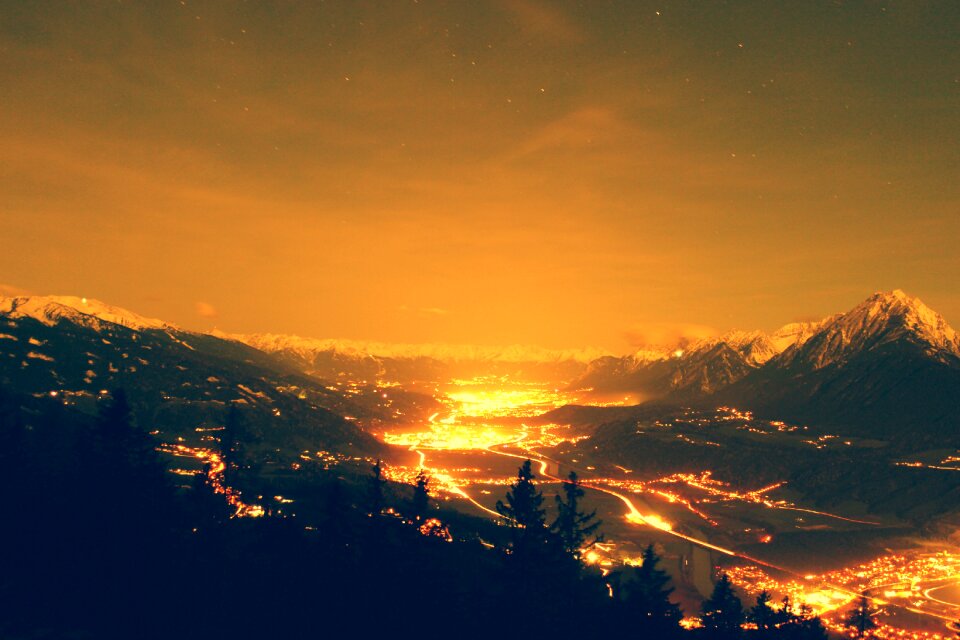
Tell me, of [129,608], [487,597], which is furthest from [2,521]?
[487,597]

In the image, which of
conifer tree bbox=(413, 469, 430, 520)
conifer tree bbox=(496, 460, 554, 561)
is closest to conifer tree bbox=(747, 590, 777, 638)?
conifer tree bbox=(496, 460, 554, 561)

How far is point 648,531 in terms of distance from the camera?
18925 centimetres

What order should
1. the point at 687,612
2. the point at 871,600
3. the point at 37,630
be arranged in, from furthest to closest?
the point at 871,600
the point at 687,612
the point at 37,630

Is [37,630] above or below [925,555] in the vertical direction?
above

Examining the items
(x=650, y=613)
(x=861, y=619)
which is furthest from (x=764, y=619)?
(x=861, y=619)

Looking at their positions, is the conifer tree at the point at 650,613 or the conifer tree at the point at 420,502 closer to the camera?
the conifer tree at the point at 420,502

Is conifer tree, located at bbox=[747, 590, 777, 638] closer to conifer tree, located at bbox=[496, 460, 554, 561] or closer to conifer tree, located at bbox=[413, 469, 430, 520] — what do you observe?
conifer tree, located at bbox=[496, 460, 554, 561]

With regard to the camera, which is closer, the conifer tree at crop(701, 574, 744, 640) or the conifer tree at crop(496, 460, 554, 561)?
the conifer tree at crop(496, 460, 554, 561)

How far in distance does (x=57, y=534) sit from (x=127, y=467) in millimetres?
5437

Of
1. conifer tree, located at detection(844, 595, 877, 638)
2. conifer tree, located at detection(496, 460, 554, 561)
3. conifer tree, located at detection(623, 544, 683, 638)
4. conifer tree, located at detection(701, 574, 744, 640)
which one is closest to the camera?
conifer tree, located at detection(496, 460, 554, 561)

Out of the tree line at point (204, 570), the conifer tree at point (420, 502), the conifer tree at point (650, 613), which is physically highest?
the conifer tree at point (420, 502)

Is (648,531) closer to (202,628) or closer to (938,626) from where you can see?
(938,626)

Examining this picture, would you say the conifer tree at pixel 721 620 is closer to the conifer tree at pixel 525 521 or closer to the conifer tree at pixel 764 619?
the conifer tree at pixel 764 619

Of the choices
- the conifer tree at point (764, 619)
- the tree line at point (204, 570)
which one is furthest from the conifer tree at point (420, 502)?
the conifer tree at point (764, 619)
